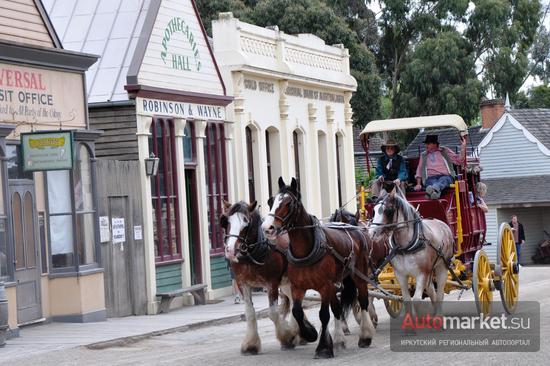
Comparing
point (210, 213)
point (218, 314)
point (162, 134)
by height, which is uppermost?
point (162, 134)

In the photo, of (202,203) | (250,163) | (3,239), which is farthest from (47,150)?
(250,163)

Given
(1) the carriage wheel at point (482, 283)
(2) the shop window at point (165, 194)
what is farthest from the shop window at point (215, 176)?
(1) the carriage wheel at point (482, 283)

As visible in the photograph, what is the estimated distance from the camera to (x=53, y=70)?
20453 mm

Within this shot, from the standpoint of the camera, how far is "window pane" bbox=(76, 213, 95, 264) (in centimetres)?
2045

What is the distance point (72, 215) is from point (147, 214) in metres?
2.58

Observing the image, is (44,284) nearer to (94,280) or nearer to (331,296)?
(94,280)

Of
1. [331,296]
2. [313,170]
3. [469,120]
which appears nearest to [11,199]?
[331,296]

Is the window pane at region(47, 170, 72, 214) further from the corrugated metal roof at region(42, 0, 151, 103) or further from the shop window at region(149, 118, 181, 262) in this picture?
the shop window at region(149, 118, 181, 262)

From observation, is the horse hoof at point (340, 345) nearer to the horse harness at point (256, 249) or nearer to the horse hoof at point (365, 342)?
the horse hoof at point (365, 342)

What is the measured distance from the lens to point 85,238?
20.6m

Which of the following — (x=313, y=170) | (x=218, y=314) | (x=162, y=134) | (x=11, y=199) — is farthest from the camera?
(x=313, y=170)

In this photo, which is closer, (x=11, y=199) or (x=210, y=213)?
(x=11, y=199)

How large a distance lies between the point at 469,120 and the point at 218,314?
35653mm

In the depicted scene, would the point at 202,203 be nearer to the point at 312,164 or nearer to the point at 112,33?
the point at 112,33
